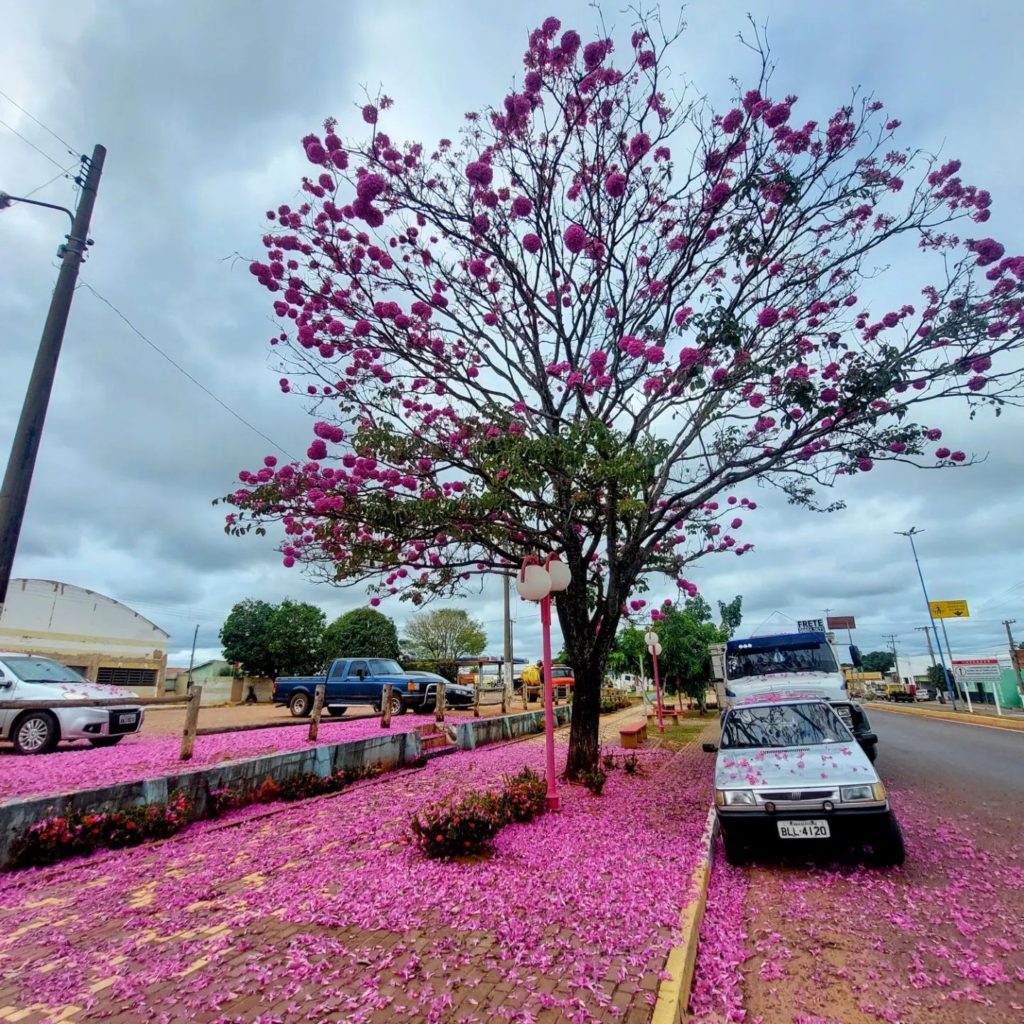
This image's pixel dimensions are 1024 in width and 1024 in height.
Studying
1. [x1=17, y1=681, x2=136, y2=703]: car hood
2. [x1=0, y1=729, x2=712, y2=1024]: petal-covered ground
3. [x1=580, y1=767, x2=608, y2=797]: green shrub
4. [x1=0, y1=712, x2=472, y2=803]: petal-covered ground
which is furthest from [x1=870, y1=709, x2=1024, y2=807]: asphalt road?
[x1=17, y1=681, x2=136, y2=703]: car hood

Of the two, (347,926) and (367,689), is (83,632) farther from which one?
(347,926)

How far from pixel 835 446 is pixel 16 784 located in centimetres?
1191

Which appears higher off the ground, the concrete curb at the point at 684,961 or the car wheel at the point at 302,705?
the car wheel at the point at 302,705

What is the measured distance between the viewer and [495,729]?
15.1 meters

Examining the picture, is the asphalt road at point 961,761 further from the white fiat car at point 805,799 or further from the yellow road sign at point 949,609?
the yellow road sign at point 949,609

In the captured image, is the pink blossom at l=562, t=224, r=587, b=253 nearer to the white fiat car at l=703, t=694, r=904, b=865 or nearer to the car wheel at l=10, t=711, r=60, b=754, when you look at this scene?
the white fiat car at l=703, t=694, r=904, b=865

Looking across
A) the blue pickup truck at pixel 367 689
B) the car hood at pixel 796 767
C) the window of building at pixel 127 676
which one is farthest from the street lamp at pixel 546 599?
the window of building at pixel 127 676

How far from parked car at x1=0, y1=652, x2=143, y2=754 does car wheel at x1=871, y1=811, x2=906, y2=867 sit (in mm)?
10492

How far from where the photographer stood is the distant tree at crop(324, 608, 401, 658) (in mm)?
40562

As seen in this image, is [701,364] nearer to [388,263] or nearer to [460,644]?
[388,263]

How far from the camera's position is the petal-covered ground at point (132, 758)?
7.19 m

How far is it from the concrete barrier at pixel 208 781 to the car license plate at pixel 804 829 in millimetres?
6232

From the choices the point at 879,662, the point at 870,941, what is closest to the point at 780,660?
the point at 870,941

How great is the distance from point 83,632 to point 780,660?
4075 centimetres
